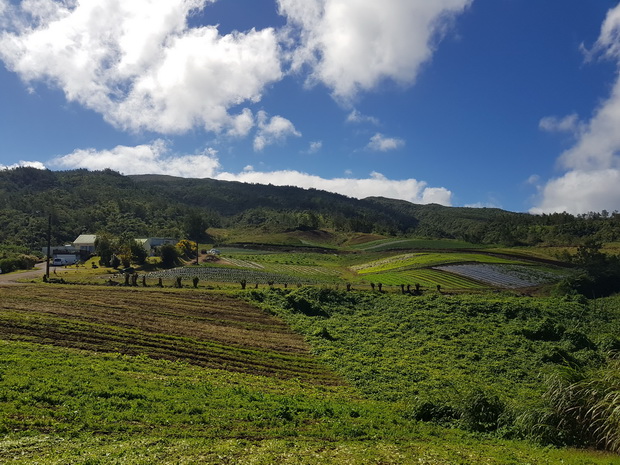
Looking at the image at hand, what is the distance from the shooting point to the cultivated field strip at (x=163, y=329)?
25.4m

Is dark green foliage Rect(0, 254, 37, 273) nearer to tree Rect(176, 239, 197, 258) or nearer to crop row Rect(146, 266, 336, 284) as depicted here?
crop row Rect(146, 266, 336, 284)

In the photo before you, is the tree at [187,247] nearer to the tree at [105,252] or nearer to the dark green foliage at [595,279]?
the tree at [105,252]

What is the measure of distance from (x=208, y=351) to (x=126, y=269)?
63.6m

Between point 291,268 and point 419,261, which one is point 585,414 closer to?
point 419,261

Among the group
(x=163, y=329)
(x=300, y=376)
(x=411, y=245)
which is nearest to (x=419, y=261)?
(x=411, y=245)

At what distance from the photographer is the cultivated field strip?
83.3 ft

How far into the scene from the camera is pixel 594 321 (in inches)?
1839

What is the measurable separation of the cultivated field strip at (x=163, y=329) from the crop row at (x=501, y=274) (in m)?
51.1

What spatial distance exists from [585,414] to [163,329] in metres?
27.4

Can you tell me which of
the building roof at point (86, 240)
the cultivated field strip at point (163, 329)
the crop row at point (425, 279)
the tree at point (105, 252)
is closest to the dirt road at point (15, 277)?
the cultivated field strip at point (163, 329)

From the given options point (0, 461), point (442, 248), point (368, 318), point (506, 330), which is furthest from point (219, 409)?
point (442, 248)

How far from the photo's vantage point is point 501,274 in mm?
81375

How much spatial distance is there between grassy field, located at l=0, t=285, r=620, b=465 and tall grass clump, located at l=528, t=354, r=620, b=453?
1088 millimetres

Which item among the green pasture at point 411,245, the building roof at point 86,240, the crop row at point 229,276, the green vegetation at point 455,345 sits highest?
the green pasture at point 411,245
